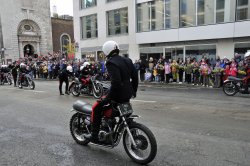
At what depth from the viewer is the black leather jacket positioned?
4.27 metres

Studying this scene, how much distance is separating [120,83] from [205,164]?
1.86m

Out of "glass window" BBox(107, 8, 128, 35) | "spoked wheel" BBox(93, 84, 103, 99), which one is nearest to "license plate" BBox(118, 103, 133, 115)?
"spoked wheel" BBox(93, 84, 103, 99)

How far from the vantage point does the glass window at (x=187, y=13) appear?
794 inches

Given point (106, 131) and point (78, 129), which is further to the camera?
point (78, 129)

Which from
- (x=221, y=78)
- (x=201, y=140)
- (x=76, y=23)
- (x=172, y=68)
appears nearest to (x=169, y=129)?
(x=201, y=140)

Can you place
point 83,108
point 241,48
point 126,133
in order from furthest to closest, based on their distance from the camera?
point 241,48
point 83,108
point 126,133

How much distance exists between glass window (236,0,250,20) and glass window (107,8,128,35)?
10.6 metres

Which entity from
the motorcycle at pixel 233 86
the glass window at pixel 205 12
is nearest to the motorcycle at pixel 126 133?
the motorcycle at pixel 233 86

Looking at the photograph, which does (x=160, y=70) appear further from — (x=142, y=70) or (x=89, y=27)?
(x=89, y=27)

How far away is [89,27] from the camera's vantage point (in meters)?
29.5

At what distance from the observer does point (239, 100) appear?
10164 millimetres

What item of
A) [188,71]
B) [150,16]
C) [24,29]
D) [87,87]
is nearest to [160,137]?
[87,87]

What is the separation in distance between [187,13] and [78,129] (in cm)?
1723

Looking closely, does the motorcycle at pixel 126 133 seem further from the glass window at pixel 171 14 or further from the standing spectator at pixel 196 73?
the glass window at pixel 171 14
